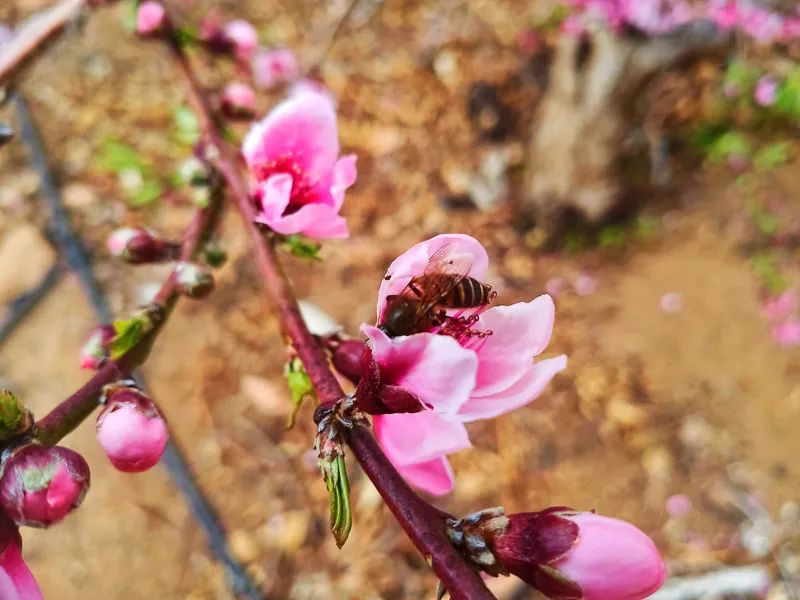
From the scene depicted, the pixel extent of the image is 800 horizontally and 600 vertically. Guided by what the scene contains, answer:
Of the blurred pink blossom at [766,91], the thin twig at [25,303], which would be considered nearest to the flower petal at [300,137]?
the thin twig at [25,303]

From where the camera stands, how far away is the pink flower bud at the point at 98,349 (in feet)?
3.05

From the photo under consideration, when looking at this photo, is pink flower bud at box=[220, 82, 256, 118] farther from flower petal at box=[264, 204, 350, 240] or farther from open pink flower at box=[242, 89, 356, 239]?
flower petal at box=[264, 204, 350, 240]

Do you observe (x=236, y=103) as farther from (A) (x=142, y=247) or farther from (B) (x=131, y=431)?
(B) (x=131, y=431)

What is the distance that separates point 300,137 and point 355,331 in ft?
4.61

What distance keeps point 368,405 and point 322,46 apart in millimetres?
2749

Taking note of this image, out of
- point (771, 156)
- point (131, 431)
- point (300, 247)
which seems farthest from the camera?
point (771, 156)

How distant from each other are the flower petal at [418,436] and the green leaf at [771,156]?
3022mm

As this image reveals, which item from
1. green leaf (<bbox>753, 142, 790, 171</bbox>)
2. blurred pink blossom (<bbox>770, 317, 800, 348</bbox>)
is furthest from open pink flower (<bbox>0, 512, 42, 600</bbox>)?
green leaf (<bbox>753, 142, 790, 171</bbox>)

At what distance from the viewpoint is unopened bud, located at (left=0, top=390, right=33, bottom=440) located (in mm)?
652

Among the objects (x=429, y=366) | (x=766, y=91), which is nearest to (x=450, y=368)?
(x=429, y=366)

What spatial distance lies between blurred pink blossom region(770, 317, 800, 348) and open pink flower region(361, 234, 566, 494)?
2251 millimetres

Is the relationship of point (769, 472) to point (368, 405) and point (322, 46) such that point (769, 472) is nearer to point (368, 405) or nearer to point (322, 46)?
point (368, 405)

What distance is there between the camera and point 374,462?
0.65m

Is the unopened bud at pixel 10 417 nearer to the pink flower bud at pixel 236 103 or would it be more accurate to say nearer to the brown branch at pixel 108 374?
the brown branch at pixel 108 374
